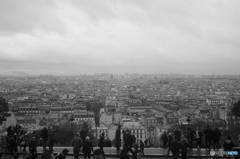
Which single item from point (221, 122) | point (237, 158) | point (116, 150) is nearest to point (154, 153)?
point (116, 150)

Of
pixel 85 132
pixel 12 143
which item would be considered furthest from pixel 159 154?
pixel 12 143

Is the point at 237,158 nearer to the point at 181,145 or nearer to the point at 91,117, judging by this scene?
the point at 181,145

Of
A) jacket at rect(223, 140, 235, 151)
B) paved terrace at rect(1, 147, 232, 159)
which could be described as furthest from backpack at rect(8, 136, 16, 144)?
jacket at rect(223, 140, 235, 151)

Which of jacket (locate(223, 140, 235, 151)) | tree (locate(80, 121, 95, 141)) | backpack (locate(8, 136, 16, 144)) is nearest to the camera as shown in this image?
jacket (locate(223, 140, 235, 151))

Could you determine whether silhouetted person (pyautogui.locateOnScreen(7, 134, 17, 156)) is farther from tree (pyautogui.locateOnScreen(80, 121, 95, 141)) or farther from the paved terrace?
tree (pyautogui.locateOnScreen(80, 121, 95, 141))

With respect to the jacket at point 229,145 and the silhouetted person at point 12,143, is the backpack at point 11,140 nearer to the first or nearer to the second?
the silhouetted person at point 12,143

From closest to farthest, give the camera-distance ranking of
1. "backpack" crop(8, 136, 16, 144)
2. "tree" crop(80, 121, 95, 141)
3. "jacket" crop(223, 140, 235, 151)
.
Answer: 1. "jacket" crop(223, 140, 235, 151)
2. "backpack" crop(8, 136, 16, 144)
3. "tree" crop(80, 121, 95, 141)

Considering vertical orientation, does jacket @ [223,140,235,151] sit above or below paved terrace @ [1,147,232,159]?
above

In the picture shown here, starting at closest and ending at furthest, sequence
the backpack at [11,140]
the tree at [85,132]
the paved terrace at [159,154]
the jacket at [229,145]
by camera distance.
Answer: the jacket at [229,145]
the paved terrace at [159,154]
the backpack at [11,140]
the tree at [85,132]

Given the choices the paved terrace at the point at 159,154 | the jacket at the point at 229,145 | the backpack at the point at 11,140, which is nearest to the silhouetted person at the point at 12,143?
the backpack at the point at 11,140

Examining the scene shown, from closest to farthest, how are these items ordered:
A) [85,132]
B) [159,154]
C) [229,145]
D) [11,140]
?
[229,145], [11,140], [159,154], [85,132]

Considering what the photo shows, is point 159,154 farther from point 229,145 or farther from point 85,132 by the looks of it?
point 85,132
